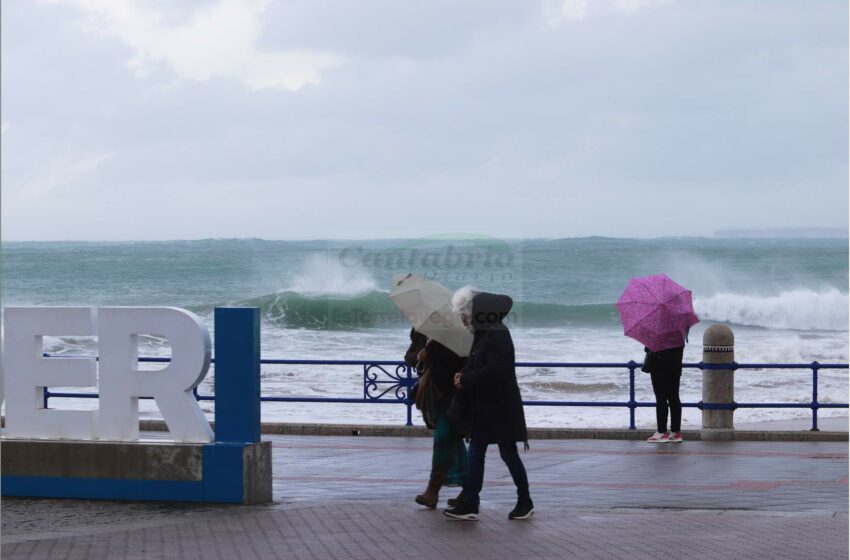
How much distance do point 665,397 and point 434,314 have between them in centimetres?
723

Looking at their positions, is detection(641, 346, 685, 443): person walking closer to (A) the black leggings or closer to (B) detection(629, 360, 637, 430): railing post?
(A) the black leggings

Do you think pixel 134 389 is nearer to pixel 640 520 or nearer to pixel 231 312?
pixel 231 312

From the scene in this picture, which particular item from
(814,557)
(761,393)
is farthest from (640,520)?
(761,393)

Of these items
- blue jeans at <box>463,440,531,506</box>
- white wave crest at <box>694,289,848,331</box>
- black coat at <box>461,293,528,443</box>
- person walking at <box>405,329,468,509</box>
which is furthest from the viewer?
white wave crest at <box>694,289,848,331</box>

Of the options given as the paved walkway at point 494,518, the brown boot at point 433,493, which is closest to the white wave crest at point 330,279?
the paved walkway at point 494,518

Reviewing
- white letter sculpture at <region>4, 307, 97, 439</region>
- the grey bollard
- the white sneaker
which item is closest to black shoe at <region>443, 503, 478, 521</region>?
white letter sculpture at <region>4, 307, 97, 439</region>

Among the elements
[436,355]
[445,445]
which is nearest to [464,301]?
[436,355]

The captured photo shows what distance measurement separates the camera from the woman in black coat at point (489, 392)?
10.2 meters

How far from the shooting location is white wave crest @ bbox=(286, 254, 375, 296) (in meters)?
53.9

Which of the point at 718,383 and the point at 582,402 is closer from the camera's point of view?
the point at 582,402

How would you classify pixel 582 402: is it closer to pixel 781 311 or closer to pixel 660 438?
pixel 660 438

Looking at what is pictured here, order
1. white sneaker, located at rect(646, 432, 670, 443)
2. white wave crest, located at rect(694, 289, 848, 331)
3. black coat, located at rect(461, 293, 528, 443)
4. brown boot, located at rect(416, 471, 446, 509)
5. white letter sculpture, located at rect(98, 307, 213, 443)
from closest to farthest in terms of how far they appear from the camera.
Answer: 1. black coat, located at rect(461, 293, 528, 443)
2. brown boot, located at rect(416, 471, 446, 509)
3. white letter sculpture, located at rect(98, 307, 213, 443)
4. white sneaker, located at rect(646, 432, 670, 443)
5. white wave crest, located at rect(694, 289, 848, 331)

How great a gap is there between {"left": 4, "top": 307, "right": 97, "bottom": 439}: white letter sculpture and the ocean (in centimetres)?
981

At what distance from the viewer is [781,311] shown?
62344mm
